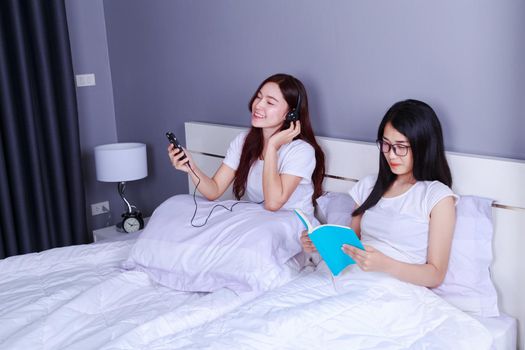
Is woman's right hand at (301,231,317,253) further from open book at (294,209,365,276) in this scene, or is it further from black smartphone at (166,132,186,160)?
black smartphone at (166,132,186,160)

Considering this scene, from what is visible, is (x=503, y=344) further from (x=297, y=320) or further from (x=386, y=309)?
(x=297, y=320)

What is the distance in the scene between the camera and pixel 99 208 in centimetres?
397

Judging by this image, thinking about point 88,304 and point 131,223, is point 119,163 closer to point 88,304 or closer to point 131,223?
point 131,223

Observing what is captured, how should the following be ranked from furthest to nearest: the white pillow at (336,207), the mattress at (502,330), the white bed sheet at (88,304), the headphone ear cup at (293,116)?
the headphone ear cup at (293,116) → the white pillow at (336,207) → the mattress at (502,330) → the white bed sheet at (88,304)

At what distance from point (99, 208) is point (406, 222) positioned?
97.5 inches

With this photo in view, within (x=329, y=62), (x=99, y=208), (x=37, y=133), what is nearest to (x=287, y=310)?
(x=329, y=62)

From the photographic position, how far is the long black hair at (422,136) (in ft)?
6.57

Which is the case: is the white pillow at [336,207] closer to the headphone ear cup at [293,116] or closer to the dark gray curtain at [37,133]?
the headphone ear cup at [293,116]

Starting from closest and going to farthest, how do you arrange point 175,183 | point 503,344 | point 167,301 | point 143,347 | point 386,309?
point 143,347
point 386,309
point 503,344
point 167,301
point 175,183

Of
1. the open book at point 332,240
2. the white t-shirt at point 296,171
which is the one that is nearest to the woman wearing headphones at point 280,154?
the white t-shirt at point 296,171

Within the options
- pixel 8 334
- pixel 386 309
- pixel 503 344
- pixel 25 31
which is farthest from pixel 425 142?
pixel 25 31

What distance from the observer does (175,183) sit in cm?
363

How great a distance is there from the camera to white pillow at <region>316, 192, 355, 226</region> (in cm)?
233

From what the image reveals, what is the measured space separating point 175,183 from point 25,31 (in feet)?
3.87
